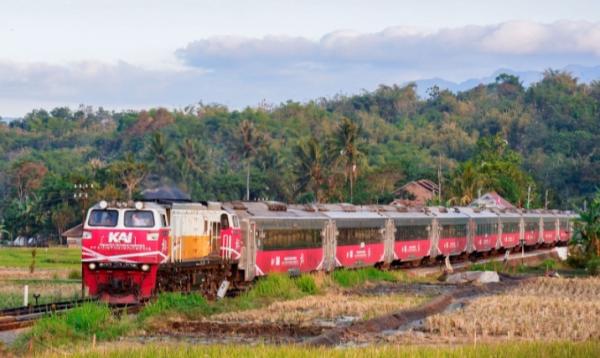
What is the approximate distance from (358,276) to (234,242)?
7.79 meters

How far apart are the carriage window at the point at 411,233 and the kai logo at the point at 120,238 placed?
81.3ft

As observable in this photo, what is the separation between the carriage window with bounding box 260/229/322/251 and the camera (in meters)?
38.4

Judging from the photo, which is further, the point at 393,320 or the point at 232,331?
the point at 393,320

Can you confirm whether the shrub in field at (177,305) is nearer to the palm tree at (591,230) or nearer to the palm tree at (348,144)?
the palm tree at (591,230)

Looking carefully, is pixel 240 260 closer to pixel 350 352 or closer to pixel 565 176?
pixel 350 352

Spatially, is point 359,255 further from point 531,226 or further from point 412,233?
point 531,226

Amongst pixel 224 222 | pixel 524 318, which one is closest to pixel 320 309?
pixel 524 318

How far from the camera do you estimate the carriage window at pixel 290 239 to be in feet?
126

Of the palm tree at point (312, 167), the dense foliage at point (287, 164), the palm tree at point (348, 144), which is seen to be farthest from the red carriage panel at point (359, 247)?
the palm tree at point (312, 167)

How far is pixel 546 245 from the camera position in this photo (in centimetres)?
8812

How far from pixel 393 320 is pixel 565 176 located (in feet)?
440

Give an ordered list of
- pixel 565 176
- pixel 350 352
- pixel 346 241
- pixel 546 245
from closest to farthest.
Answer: pixel 350 352 → pixel 346 241 → pixel 546 245 → pixel 565 176

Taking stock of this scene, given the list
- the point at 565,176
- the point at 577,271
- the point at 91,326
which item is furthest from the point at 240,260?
the point at 565,176

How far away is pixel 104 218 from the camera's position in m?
30.0
